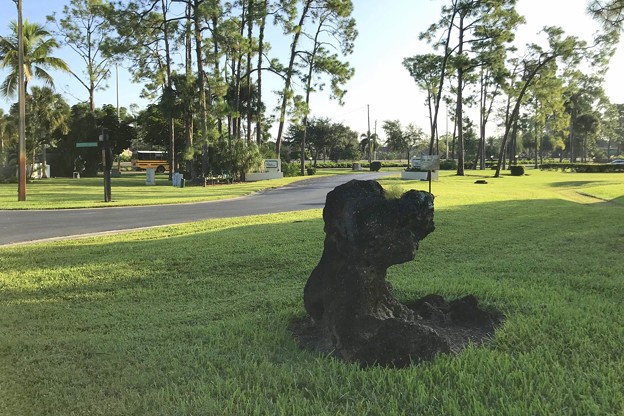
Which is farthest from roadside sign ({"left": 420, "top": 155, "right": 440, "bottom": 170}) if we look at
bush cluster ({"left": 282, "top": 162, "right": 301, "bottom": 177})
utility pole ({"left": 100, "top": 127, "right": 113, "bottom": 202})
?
bush cluster ({"left": 282, "top": 162, "right": 301, "bottom": 177})

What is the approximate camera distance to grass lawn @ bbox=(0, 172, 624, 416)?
2961mm

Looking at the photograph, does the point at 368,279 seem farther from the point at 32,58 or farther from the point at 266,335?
the point at 32,58

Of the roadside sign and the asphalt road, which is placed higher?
the roadside sign

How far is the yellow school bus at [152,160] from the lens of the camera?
6008cm

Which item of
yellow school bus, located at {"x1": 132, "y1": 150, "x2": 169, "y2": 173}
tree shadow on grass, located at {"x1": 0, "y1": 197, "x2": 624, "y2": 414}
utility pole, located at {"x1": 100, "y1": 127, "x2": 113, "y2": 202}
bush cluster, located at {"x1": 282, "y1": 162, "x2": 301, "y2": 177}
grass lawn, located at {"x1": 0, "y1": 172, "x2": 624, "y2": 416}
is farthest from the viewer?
yellow school bus, located at {"x1": 132, "y1": 150, "x2": 169, "y2": 173}

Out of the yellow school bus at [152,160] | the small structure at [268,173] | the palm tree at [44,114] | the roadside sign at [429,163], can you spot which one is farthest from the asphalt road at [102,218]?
the yellow school bus at [152,160]

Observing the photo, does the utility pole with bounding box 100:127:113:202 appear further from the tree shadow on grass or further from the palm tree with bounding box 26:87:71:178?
the palm tree with bounding box 26:87:71:178

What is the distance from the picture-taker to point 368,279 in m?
3.79

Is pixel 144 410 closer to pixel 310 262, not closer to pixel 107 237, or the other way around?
pixel 310 262

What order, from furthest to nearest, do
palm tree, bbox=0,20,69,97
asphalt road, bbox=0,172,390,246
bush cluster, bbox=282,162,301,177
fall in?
bush cluster, bbox=282,162,301,177, palm tree, bbox=0,20,69,97, asphalt road, bbox=0,172,390,246

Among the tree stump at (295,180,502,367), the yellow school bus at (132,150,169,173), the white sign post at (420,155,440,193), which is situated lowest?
the tree stump at (295,180,502,367)

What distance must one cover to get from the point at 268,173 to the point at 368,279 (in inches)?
1467

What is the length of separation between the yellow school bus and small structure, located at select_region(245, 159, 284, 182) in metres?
22.6

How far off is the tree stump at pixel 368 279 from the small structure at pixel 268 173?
34978 mm
